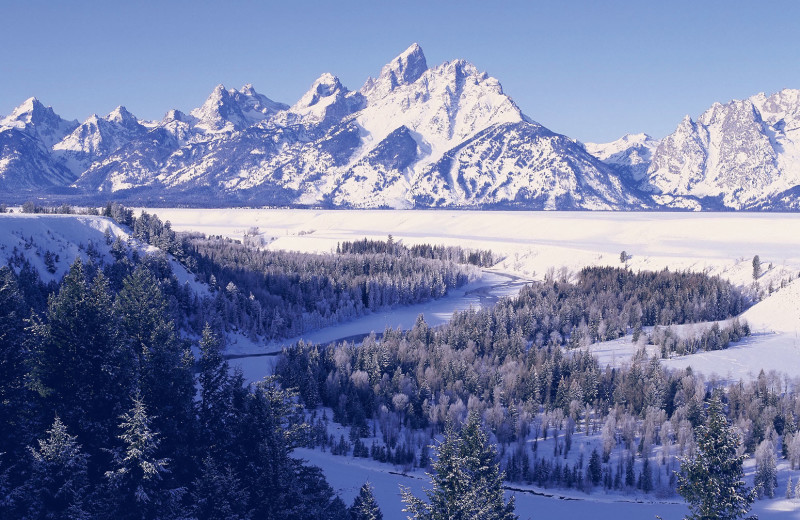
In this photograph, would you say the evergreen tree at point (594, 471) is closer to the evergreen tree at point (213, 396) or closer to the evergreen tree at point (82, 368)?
the evergreen tree at point (213, 396)

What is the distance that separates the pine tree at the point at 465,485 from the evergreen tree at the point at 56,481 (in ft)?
47.3

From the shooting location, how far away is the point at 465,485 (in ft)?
91.5

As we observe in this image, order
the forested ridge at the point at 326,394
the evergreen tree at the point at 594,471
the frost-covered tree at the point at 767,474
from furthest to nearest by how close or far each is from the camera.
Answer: the evergreen tree at the point at 594,471
the frost-covered tree at the point at 767,474
the forested ridge at the point at 326,394

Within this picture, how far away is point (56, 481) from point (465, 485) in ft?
55.6

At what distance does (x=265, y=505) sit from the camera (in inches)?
1189

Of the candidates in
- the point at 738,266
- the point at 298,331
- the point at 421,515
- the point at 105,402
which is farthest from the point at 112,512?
the point at 738,266

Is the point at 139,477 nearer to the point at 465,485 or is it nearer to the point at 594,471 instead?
the point at 465,485

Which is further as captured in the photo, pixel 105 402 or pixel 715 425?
pixel 105 402

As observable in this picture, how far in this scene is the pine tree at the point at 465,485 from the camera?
2752 centimetres

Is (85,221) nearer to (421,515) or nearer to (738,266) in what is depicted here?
(421,515)

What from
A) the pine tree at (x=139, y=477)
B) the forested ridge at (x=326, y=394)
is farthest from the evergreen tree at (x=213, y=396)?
the pine tree at (x=139, y=477)

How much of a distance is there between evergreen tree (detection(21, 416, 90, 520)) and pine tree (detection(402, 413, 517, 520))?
14429 millimetres

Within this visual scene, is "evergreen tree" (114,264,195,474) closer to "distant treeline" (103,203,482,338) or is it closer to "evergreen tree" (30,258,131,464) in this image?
"evergreen tree" (30,258,131,464)

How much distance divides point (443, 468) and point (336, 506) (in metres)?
15.1
